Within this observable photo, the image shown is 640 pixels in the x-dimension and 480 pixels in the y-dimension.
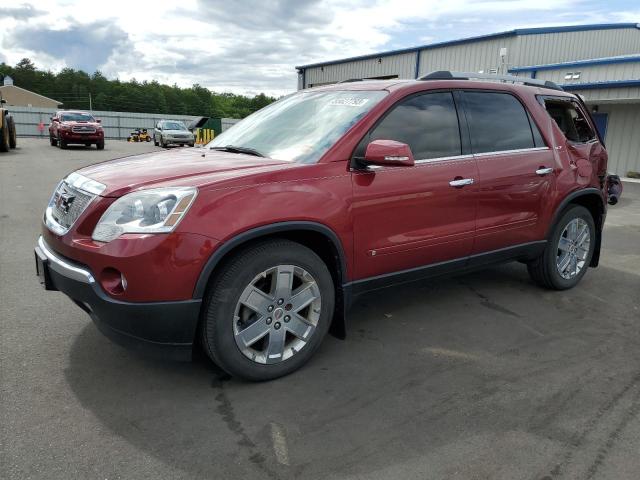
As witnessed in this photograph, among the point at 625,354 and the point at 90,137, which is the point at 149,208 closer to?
the point at 625,354

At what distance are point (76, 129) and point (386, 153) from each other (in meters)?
23.4

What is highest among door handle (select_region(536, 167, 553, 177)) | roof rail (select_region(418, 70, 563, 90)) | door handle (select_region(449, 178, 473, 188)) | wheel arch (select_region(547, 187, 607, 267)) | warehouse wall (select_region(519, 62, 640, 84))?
warehouse wall (select_region(519, 62, 640, 84))

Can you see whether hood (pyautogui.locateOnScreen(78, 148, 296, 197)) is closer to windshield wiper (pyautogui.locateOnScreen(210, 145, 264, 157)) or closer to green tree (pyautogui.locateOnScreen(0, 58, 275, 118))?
windshield wiper (pyautogui.locateOnScreen(210, 145, 264, 157))

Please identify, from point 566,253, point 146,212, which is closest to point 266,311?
point 146,212

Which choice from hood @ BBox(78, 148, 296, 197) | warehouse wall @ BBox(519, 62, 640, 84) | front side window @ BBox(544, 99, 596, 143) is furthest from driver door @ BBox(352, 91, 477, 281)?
warehouse wall @ BBox(519, 62, 640, 84)

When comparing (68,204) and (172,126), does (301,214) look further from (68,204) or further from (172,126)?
(172,126)

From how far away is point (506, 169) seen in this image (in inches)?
166

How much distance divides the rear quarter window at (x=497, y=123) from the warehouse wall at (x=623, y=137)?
1688 cm

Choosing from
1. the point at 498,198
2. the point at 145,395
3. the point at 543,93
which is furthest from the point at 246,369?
the point at 543,93

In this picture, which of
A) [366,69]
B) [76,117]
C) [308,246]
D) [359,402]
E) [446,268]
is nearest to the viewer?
[359,402]

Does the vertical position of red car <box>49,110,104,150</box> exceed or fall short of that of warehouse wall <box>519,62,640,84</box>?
it falls short

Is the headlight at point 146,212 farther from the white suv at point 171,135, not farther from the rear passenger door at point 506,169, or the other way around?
the white suv at point 171,135

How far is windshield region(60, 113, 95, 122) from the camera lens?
24109mm

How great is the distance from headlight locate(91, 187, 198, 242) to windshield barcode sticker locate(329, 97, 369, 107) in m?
1.42
